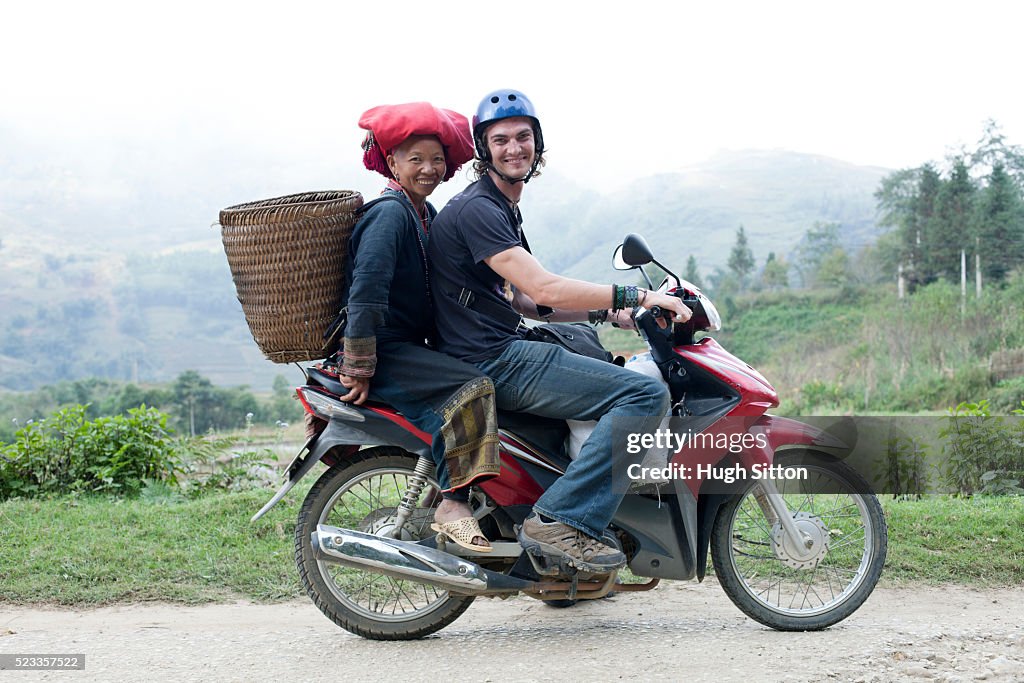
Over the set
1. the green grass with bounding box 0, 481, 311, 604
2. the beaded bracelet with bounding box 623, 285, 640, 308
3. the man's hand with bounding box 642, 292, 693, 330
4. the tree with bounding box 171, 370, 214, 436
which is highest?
the beaded bracelet with bounding box 623, 285, 640, 308

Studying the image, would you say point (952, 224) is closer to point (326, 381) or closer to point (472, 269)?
point (472, 269)

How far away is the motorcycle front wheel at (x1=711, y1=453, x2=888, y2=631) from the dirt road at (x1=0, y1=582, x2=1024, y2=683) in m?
0.11

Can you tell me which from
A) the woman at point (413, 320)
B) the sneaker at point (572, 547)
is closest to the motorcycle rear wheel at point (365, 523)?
the woman at point (413, 320)

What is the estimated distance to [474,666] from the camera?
12.6 ft

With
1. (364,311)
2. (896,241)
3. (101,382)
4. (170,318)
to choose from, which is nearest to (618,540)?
(364,311)

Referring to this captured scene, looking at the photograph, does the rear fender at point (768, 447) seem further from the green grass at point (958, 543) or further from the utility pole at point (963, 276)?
the utility pole at point (963, 276)

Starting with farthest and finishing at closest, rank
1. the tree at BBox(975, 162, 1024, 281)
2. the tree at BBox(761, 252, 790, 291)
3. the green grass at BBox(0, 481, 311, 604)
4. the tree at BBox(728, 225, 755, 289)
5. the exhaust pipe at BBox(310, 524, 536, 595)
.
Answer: the tree at BBox(728, 225, 755, 289)
the tree at BBox(761, 252, 790, 291)
the tree at BBox(975, 162, 1024, 281)
the green grass at BBox(0, 481, 311, 604)
the exhaust pipe at BBox(310, 524, 536, 595)

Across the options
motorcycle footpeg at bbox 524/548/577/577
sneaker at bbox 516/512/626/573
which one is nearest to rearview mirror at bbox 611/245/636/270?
sneaker at bbox 516/512/626/573

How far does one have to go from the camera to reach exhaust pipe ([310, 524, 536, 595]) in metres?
3.96

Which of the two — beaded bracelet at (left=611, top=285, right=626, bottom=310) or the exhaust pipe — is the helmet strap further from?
the exhaust pipe

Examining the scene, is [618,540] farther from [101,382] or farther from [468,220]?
[101,382]

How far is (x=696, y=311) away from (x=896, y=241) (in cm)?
2888

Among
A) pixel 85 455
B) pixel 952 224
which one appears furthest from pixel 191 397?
pixel 952 224

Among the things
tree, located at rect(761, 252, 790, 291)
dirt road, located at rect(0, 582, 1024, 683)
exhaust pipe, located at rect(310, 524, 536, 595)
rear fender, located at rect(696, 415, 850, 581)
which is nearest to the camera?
dirt road, located at rect(0, 582, 1024, 683)
